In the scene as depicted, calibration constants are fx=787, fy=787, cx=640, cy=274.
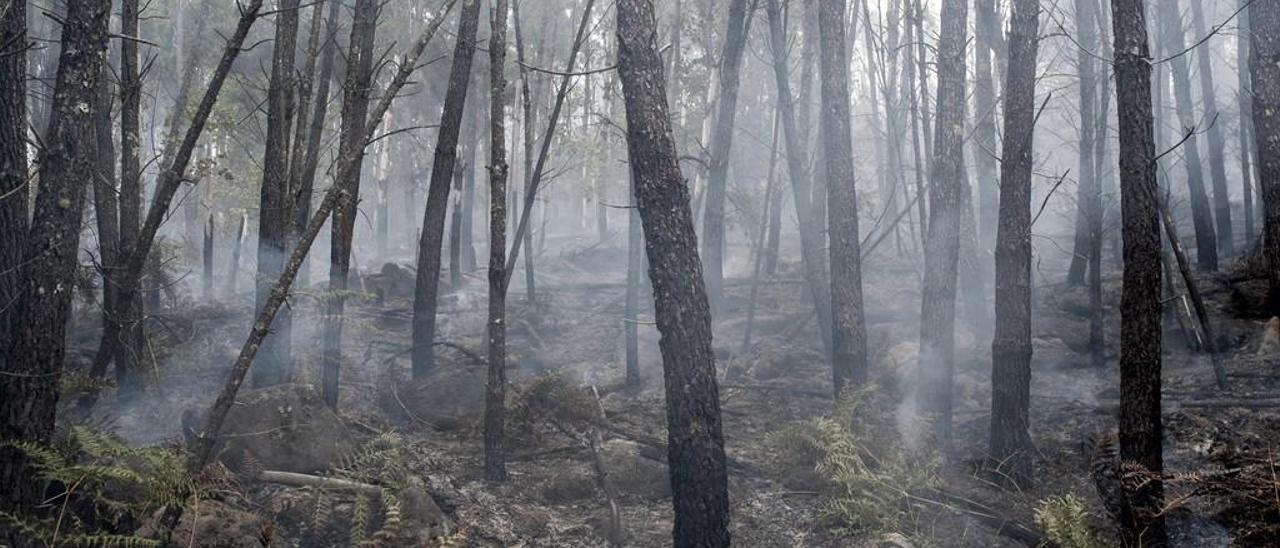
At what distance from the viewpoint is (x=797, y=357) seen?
13.8m

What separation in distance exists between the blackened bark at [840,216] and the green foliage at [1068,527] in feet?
13.0

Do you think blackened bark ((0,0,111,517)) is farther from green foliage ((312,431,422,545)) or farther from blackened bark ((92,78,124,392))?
blackened bark ((92,78,124,392))

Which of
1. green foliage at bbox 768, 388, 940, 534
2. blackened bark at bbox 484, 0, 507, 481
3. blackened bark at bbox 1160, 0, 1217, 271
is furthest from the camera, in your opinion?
blackened bark at bbox 1160, 0, 1217, 271

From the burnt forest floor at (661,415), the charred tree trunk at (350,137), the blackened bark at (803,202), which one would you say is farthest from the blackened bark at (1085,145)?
the charred tree trunk at (350,137)

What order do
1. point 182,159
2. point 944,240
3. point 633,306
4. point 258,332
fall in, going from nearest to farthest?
point 258,332 → point 182,159 → point 944,240 → point 633,306

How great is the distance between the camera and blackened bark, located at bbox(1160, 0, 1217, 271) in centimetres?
1529

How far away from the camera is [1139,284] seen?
18.5 feet

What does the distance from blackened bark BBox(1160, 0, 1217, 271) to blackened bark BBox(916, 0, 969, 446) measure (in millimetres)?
7172

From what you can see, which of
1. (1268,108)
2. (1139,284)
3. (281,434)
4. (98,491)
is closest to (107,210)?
(281,434)

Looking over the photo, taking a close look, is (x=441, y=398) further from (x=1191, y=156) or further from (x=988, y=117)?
(x=1191, y=156)

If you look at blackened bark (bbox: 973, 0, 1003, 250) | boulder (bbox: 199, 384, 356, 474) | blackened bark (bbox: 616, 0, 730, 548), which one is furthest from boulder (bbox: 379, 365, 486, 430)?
blackened bark (bbox: 973, 0, 1003, 250)

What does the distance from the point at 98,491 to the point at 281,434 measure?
87.8 inches

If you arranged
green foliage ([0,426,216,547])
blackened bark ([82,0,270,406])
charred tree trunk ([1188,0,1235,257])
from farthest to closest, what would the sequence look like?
1. charred tree trunk ([1188,0,1235,257])
2. blackened bark ([82,0,270,406])
3. green foliage ([0,426,216,547])

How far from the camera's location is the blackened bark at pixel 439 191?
35.7 feet
